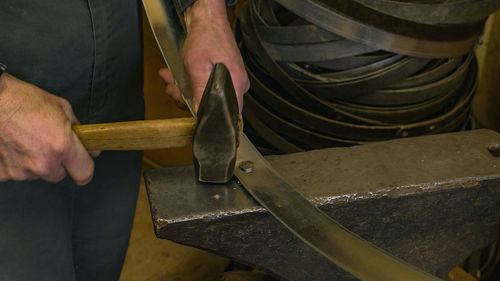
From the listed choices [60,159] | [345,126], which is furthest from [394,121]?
[60,159]

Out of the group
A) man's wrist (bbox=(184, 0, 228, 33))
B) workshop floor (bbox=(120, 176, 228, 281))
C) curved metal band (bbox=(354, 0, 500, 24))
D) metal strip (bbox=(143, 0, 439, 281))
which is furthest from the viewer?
workshop floor (bbox=(120, 176, 228, 281))

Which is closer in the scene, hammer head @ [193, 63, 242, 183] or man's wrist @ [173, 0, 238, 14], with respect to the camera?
hammer head @ [193, 63, 242, 183]

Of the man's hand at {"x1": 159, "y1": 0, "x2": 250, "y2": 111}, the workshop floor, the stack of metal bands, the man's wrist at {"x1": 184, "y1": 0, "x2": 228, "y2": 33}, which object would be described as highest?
the man's wrist at {"x1": 184, "y1": 0, "x2": 228, "y2": 33}

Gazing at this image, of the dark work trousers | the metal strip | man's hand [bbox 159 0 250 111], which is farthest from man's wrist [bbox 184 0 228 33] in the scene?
the metal strip

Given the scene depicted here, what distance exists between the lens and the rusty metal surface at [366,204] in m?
0.86

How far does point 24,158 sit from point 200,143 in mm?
267

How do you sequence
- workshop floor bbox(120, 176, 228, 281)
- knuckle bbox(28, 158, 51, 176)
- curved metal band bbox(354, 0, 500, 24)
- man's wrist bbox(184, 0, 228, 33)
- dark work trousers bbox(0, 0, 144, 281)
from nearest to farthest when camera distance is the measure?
knuckle bbox(28, 158, 51, 176) → dark work trousers bbox(0, 0, 144, 281) → man's wrist bbox(184, 0, 228, 33) → curved metal band bbox(354, 0, 500, 24) → workshop floor bbox(120, 176, 228, 281)

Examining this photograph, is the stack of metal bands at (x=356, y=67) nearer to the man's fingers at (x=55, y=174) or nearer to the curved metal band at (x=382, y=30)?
the curved metal band at (x=382, y=30)

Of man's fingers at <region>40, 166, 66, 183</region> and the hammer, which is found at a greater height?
the hammer

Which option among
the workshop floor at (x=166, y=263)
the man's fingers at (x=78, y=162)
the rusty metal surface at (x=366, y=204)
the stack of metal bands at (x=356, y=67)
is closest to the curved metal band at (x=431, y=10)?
the stack of metal bands at (x=356, y=67)

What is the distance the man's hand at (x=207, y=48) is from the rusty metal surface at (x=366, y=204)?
157 millimetres

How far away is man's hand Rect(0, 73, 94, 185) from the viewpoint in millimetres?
794

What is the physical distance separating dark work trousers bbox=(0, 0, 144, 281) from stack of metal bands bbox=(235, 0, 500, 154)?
1.75ft

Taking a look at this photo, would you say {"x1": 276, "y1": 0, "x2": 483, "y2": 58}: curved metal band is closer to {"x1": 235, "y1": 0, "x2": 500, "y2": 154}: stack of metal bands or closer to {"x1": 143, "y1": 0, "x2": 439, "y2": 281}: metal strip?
{"x1": 235, "y1": 0, "x2": 500, "y2": 154}: stack of metal bands
